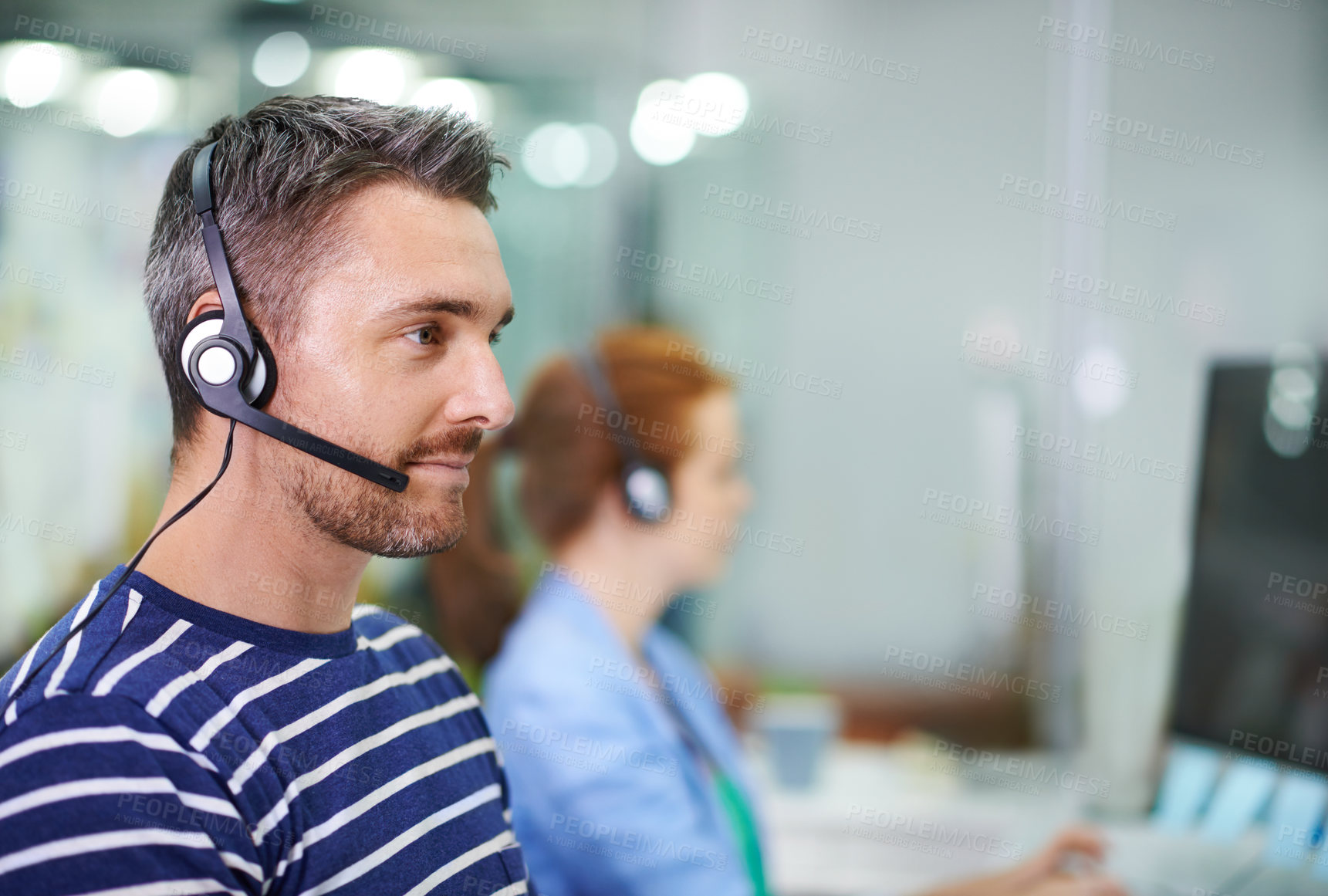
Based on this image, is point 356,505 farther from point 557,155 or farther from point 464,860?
point 557,155

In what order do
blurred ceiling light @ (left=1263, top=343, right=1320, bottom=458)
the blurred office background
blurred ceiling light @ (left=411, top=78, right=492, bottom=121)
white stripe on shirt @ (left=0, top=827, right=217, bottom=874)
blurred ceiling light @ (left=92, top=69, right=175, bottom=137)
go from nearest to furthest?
white stripe on shirt @ (left=0, top=827, right=217, bottom=874), blurred ceiling light @ (left=1263, top=343, right=1320, bottom=458), the blurred office background, blurred ceiling light @ (left=92, top=69, right=175, bottom=137), blurred ceiling light @ (left=411, top=78, right=492, bottom=121)

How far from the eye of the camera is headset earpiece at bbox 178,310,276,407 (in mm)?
667

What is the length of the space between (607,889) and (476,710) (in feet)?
2.01

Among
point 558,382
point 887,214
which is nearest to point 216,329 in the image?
point 558,382

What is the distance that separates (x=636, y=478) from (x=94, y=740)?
1.03m

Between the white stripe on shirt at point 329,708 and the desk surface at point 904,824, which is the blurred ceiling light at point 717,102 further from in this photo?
the white stripe on shirt at point 329,708

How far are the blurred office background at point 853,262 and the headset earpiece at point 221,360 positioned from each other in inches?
59.6

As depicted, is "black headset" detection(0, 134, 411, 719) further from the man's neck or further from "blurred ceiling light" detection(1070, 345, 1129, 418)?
"blurred ceiling light" detection(1070, 345, 1129, 418)

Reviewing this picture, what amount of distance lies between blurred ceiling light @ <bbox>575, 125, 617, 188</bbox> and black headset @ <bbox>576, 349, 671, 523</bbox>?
47.8 inches

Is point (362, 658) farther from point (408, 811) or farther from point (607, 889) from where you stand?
point (607, 889)

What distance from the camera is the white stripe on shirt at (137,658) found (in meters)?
0.58

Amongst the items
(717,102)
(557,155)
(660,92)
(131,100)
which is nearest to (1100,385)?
(717,102)

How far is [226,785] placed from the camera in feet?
1.96

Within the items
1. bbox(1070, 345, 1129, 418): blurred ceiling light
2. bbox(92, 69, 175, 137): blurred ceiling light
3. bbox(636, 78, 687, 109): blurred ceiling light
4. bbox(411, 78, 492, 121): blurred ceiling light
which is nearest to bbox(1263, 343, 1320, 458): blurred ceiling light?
bbox(1070, 345, 1129, 418): blurred ceiling light
